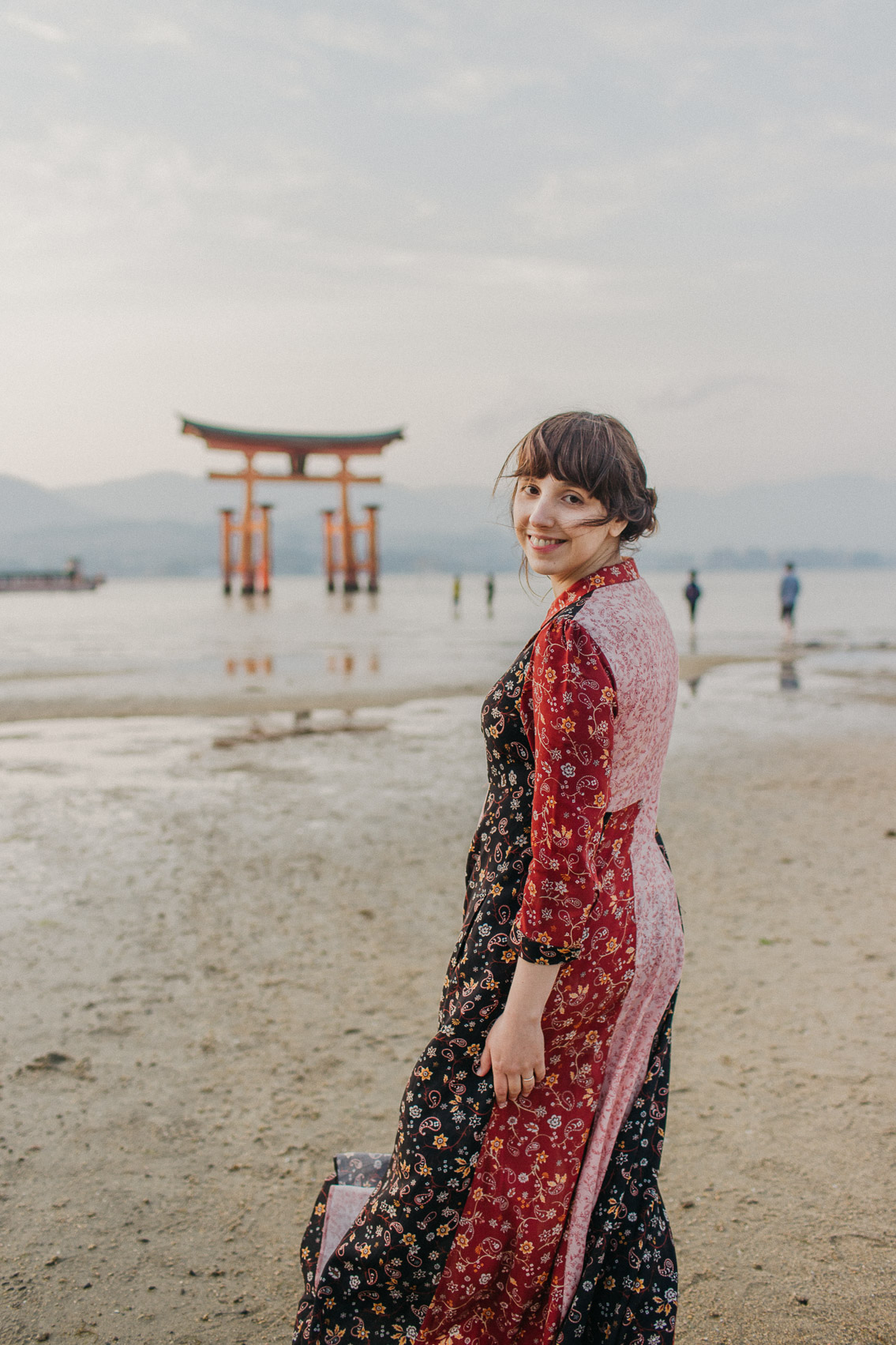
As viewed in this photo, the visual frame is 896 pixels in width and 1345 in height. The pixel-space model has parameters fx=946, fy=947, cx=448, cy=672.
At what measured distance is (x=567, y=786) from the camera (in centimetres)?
123

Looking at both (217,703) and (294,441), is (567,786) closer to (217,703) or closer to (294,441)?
(217,703)

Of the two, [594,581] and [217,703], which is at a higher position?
[594,581]

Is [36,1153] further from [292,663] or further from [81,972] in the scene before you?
[292,663]

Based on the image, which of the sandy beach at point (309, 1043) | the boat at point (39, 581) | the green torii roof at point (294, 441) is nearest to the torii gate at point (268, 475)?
the green torii roof at point (294, 441)

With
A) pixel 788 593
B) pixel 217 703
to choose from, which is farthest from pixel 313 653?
pixel 788 593

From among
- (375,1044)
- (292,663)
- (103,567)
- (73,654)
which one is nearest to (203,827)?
(375,1044)

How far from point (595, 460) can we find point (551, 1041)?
0.84m

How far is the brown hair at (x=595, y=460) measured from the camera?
1362 millimetres

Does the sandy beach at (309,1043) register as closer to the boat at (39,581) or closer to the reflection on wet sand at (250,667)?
the reflection on wet sand at (250,667)

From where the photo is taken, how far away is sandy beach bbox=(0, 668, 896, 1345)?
1970 mm

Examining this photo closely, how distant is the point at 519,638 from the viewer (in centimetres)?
2317

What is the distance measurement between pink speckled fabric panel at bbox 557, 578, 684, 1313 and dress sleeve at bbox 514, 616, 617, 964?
48 millimetres

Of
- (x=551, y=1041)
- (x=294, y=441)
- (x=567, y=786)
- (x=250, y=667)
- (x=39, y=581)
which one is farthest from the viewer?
(x=39, y=581)

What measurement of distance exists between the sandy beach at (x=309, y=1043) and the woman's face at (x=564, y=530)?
4.93 feet
